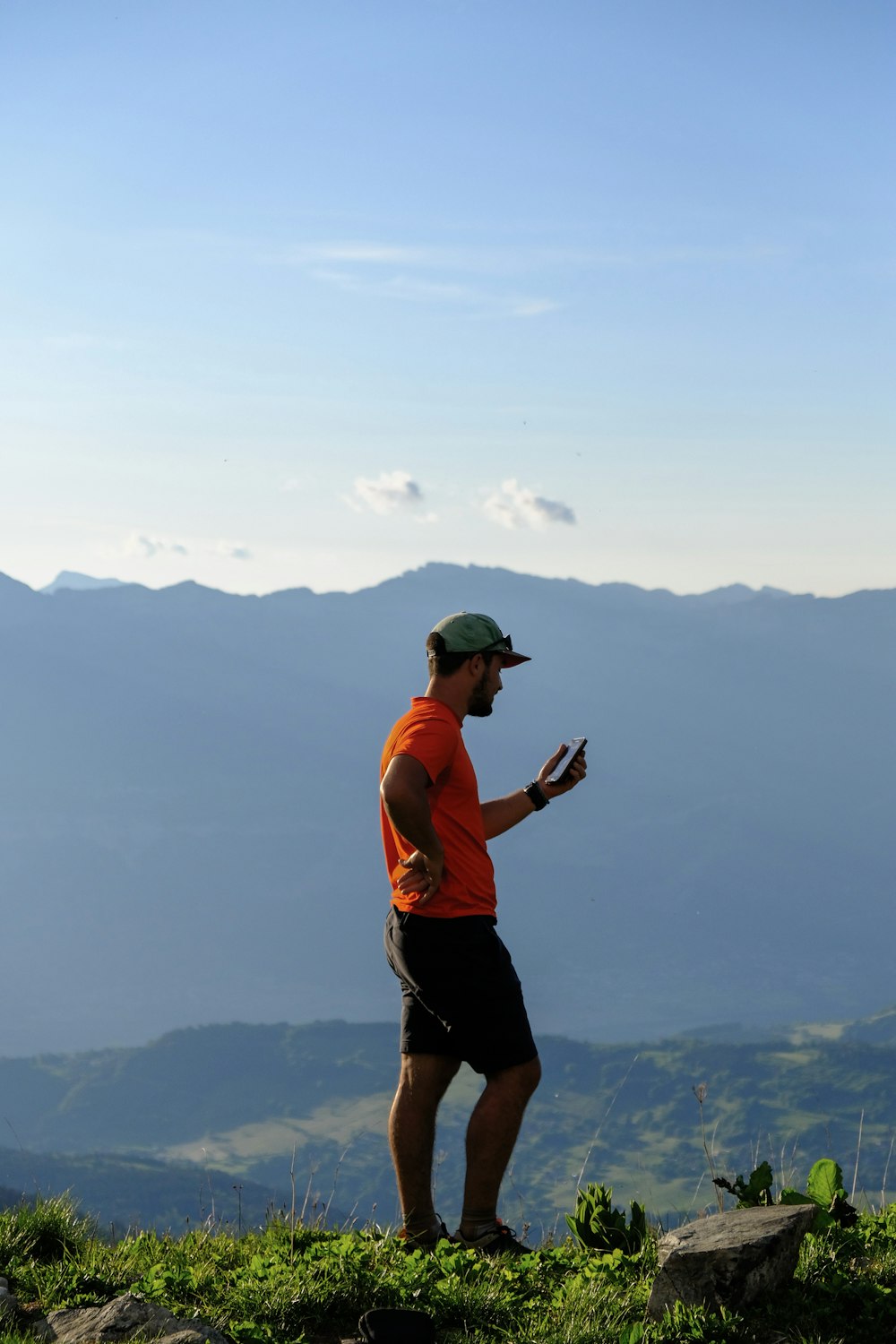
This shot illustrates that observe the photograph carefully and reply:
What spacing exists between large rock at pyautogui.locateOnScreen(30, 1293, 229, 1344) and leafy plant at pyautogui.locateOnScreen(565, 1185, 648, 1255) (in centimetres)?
175

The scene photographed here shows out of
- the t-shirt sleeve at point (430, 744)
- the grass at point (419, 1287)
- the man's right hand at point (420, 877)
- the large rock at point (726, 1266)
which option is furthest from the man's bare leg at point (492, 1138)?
the t-shirt sleeve at point (430, 744)

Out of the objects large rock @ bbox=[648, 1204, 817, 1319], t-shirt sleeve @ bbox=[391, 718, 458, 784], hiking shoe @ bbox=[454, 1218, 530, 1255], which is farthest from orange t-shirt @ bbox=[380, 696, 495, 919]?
large rock @ bbox=[648, 1204, 817, 1319]

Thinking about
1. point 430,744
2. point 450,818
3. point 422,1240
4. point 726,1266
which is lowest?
point 422,1240

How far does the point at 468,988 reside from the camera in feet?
17.1

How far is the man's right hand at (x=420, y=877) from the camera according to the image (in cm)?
518

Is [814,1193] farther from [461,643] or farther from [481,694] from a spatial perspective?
[461,643]

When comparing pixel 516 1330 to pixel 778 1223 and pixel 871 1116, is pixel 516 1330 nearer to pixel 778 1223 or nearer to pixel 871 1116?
pixel 778 1223

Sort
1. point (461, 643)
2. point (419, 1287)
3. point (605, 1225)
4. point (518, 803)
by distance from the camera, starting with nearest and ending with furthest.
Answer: point (419, 1287), point (605, 1225), point (461, 643), point (518, 803)

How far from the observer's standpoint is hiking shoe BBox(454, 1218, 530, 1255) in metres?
5.15

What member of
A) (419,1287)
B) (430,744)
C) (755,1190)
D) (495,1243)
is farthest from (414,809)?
(755,1190)

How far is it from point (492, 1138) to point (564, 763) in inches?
68.0

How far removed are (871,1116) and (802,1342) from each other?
189 meters

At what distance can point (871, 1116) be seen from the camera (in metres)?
175

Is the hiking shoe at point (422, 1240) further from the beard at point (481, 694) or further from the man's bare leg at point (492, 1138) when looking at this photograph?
the beard at point (481, 694)
